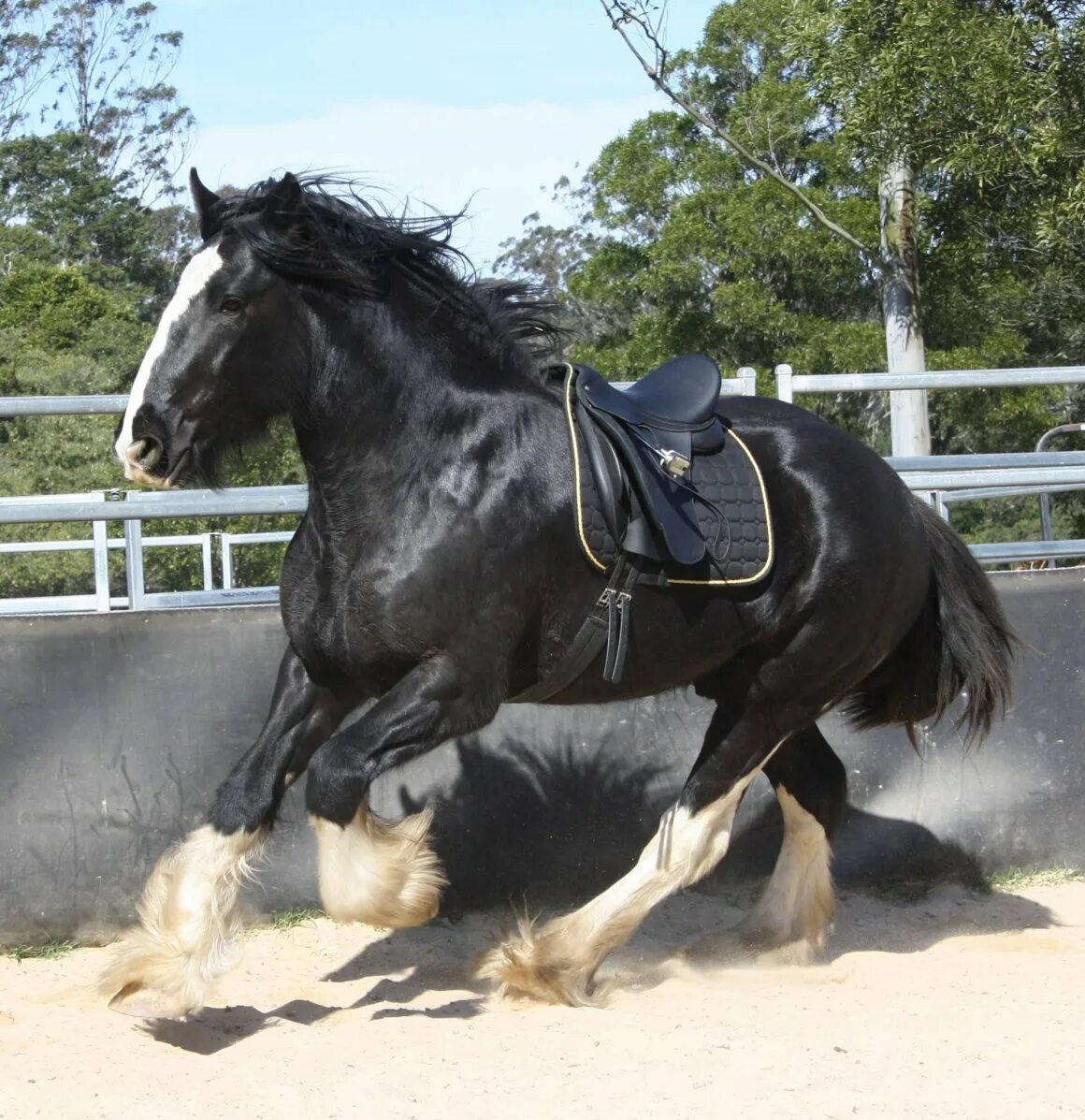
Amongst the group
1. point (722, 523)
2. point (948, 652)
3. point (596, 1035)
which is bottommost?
point (596, 1035)

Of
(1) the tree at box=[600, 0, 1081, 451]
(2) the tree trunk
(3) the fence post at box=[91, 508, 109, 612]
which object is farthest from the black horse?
(2) the tree trunk

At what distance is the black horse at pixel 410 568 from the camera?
395 centimetres

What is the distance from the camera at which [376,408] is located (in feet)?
13.6

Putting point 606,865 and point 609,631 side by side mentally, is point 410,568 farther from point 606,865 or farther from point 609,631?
point 606,865

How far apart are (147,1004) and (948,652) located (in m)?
2.90

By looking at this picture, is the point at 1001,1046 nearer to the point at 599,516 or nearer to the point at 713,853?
the point at 713,853

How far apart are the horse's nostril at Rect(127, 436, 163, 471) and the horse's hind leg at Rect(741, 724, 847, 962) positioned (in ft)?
8.22

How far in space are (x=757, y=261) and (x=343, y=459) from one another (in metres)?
19.1

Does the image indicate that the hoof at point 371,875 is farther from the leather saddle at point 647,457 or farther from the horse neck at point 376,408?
the leather saddle at point 647,457

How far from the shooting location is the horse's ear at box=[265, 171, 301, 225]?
12.9 feet

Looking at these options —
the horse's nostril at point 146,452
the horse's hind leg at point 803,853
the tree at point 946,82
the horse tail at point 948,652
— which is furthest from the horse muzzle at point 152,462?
the tree at point 946,82

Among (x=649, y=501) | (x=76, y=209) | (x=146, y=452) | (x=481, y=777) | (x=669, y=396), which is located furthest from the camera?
(x=76, y=209)

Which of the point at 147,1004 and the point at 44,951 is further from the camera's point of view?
the point at 44,951

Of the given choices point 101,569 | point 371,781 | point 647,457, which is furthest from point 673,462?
point 101,569
